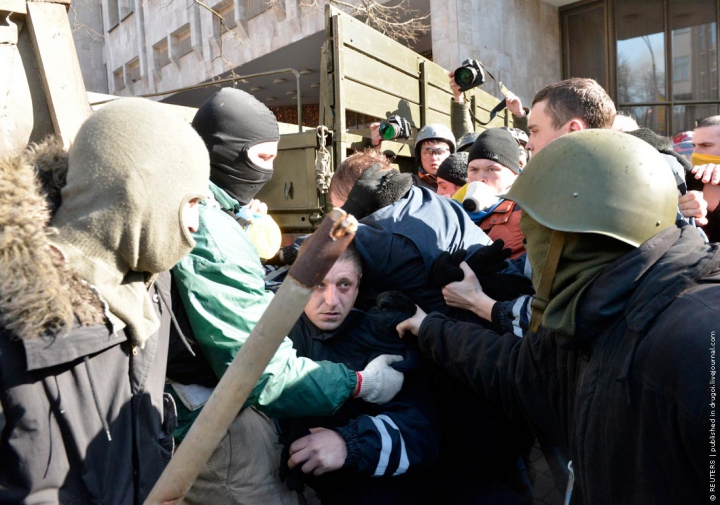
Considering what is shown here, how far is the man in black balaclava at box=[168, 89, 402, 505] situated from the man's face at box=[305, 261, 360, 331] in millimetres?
285

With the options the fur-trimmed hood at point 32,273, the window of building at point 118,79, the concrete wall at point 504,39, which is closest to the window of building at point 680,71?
the concrete wall at point 504,39

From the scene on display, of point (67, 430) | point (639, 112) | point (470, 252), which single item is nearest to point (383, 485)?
point (470, 252)

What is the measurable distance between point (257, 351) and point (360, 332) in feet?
3.64

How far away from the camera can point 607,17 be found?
41.3 feet

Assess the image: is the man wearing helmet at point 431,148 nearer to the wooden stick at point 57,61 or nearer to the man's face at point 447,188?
the man's face at point 447,188

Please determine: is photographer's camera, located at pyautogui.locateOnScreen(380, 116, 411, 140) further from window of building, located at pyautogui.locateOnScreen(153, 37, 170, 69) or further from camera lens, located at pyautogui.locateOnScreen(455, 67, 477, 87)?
window of building, located at pyautogui.locateOnScreen(153, 37, 170, 69)

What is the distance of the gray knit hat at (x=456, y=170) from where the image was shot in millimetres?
4594

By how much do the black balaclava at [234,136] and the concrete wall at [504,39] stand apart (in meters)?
9.24

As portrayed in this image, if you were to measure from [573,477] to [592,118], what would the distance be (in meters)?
1.78

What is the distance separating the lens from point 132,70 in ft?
79.9

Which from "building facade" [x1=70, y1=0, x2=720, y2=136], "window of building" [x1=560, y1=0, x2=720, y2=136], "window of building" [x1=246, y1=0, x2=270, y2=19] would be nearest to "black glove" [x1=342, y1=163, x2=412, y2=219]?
"building facade" [x1=70, y1=0, x2=720, y2=136]

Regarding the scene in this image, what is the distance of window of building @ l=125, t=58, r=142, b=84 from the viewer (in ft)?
78.7

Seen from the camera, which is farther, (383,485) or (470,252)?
(470,252)

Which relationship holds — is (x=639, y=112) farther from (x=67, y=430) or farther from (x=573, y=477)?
(x=67, y=430)
